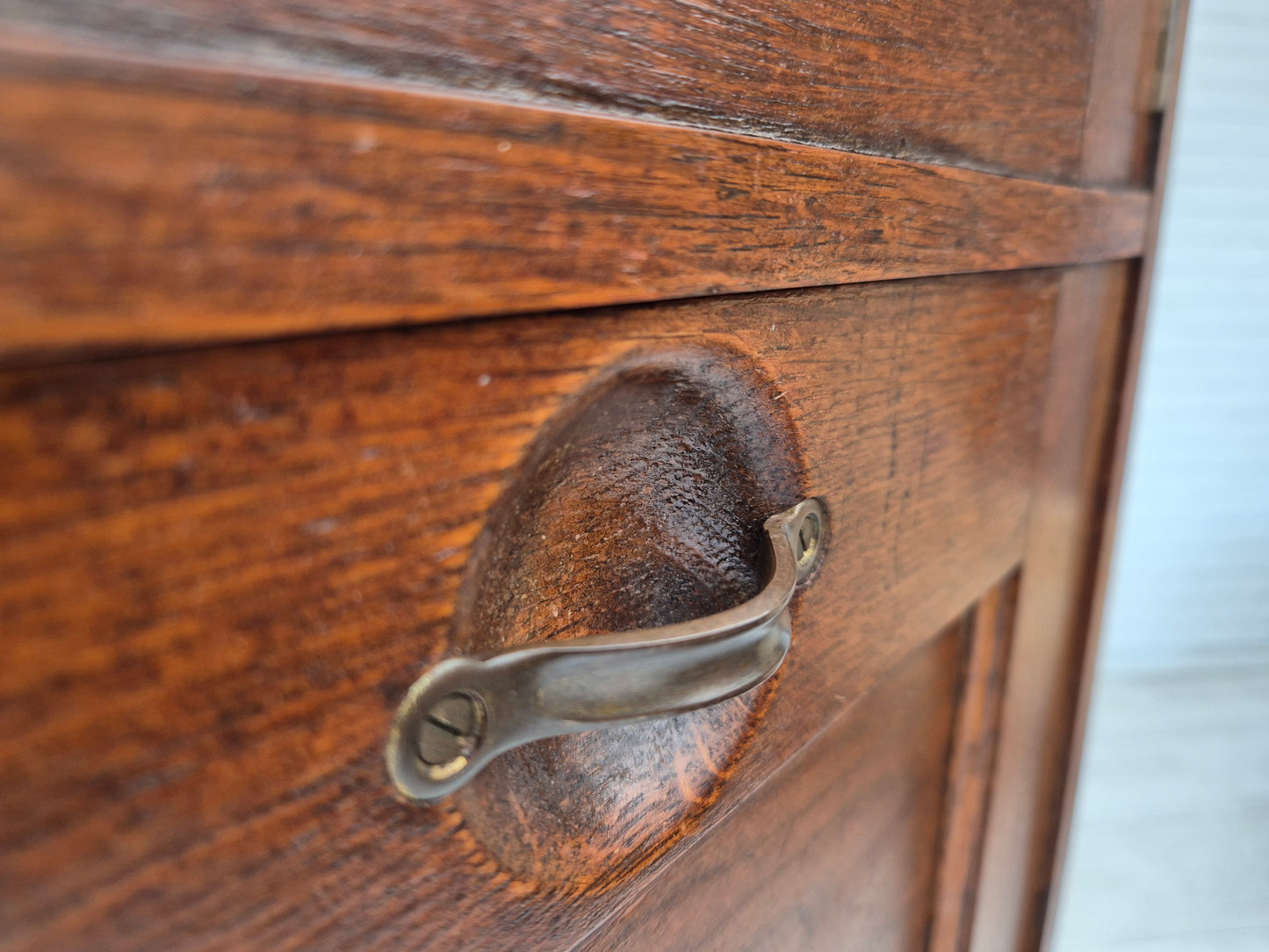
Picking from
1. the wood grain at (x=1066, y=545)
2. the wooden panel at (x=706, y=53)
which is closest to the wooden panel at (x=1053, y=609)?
the wood grain at (x=1066, y=545)

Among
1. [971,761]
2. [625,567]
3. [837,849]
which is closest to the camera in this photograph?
[625,567]

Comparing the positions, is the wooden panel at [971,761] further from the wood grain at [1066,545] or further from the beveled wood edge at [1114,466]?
the beveled wood edge at [1114,466]

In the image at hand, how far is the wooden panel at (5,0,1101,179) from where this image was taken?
0.12 metres

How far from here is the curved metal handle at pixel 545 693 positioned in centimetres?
16

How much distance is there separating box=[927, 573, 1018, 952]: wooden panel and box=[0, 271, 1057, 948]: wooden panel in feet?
1.04

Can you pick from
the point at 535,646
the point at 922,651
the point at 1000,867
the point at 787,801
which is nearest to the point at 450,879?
the point at 535,646

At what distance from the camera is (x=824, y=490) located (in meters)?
0.26

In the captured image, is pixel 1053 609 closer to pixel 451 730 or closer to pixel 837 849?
pixel 837 849

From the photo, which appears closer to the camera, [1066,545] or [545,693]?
[545,693]

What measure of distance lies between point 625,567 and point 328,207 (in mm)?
139

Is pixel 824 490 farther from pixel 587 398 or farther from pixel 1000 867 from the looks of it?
pixel 1000 867

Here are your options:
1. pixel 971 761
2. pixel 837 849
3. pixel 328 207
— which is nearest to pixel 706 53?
pixel 328 207

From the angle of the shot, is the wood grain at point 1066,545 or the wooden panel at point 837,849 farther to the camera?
the wood grain at point 1066,545

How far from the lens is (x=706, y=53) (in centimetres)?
19
